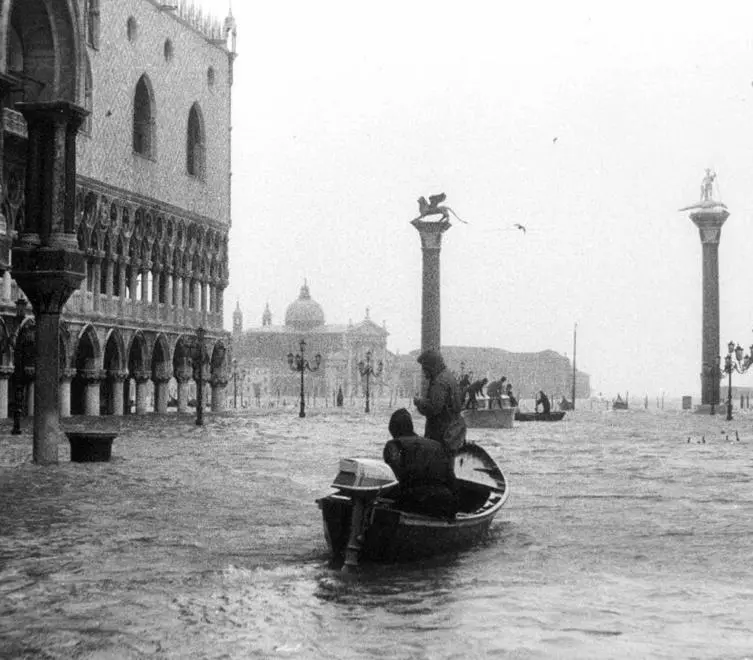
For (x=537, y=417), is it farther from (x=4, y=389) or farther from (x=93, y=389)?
(x=4, y=389)

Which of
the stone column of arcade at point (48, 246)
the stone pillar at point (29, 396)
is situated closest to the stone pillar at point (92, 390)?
the stone pillar at point (29, 396)

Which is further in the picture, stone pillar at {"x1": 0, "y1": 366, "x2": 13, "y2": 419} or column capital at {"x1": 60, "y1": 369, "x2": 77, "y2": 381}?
column capital at {"x1": 60, "y1": 369, "x2": 77, "y2": 381}

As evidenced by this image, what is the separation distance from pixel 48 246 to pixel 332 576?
8809 mm

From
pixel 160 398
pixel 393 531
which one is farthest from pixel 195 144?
pixel 393 531

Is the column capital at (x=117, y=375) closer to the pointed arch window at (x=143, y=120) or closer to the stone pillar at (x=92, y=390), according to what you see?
the stone pillar at (x=92, y=390)

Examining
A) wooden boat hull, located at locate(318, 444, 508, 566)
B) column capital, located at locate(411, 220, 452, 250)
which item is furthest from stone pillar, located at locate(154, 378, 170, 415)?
wooden boat hull, located at locate(318, 444, 508, 566)

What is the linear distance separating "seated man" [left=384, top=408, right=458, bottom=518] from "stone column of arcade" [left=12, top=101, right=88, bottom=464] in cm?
761

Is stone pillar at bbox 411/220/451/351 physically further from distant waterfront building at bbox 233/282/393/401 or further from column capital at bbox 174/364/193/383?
distant waterfront building at bbox 233/282/393/401

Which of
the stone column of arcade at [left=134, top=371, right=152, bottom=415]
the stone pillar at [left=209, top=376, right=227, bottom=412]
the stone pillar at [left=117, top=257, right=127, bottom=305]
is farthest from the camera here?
the stone pillar at [left=209, top=376, right=227, bottom=412]

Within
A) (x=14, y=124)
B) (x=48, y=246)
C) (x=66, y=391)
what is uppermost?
(x=14, y=124)

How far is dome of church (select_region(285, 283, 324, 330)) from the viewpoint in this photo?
146m

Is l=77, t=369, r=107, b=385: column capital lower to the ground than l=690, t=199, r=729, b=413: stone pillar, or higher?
lower

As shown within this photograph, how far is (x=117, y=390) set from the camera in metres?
37.3

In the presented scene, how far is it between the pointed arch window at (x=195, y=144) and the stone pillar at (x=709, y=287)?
86.1ft
